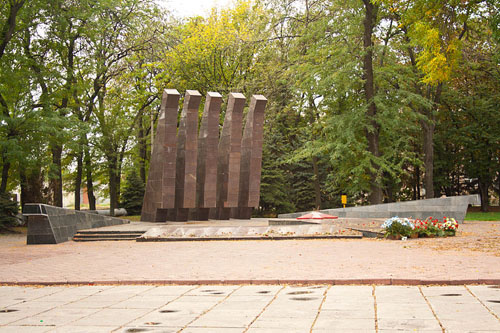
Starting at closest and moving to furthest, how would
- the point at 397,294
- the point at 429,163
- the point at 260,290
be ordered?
1. the point at 397,294
2. the point at 260,290
3. the point at 429,163

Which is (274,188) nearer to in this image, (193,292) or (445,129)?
(445,129)

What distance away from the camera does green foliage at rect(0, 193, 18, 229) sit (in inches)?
920

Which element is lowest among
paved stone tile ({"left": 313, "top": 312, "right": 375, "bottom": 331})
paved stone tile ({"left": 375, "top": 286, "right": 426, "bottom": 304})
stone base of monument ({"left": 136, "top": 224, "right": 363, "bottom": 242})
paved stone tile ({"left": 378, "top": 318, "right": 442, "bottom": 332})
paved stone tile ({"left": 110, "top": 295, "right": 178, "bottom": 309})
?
paved stone tile ({"left": 110, "top": 295, "right": 178, "bottom": 309})

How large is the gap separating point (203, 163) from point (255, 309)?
58.4 ft

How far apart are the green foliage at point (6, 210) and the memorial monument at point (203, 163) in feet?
18.6

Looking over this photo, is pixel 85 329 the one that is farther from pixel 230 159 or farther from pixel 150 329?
pixel 230 159

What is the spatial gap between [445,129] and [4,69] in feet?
93.4

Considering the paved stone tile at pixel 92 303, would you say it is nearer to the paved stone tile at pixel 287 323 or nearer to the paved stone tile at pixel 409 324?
the paved stone tile at pixel 287 323

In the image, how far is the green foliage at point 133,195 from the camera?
117ft

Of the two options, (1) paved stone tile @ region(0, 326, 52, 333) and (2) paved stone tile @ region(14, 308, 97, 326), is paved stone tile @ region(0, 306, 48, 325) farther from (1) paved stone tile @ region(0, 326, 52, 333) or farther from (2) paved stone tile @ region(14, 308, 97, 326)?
(1) paved stone tile @ region(0, 326, 52, 333)

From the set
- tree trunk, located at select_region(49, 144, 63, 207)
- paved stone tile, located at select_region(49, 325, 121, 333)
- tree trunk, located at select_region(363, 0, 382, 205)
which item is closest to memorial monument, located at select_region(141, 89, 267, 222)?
tree trunk, located at select_region(363, 0, 382, 205)

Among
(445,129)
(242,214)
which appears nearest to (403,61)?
(445,129)

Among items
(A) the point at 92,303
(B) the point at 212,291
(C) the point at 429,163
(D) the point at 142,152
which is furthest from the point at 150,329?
(D) the point at 142,152

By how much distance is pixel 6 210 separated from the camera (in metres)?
23.9
